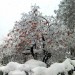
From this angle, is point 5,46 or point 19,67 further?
point 5,46

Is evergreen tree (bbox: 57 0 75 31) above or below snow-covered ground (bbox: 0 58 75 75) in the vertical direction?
above

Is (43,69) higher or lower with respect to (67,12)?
lower

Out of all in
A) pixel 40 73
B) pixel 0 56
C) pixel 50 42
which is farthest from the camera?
pixel 0 56

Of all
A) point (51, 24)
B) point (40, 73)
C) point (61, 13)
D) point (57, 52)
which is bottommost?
point (40, 73)

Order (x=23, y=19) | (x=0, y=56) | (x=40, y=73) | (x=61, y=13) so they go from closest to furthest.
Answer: (x=40, y=73)
(x=23, y=19)
(x=0, y=56)
(x=61, y=13)

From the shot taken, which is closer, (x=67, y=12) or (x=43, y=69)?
(x=43, y=69)

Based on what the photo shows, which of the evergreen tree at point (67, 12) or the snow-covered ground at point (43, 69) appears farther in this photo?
the evergreen tree at point (67, 12)

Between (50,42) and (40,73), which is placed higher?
(50,42)

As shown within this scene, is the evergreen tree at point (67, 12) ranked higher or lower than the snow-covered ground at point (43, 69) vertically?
higher

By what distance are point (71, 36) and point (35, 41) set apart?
215 cm

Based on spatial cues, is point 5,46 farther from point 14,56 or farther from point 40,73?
point 40,73

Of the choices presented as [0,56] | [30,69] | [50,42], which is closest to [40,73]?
[30,69]

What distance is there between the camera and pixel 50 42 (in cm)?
1401

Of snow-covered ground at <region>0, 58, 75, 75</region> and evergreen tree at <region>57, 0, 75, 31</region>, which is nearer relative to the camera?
snow-covered ground at <region>0, 58, 75, 75</region>
